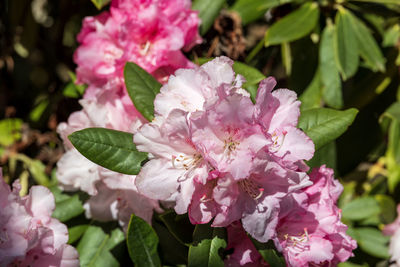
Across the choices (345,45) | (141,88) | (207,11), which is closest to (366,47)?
(345,45)

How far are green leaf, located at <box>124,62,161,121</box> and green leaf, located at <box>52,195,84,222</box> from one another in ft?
1.13

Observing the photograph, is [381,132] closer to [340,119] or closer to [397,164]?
[397,164]

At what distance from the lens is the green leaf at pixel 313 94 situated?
1460 millimetres

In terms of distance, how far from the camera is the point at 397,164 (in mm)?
1757

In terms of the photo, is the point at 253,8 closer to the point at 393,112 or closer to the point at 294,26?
the point at 294,26

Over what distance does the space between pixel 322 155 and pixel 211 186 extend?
1.71ft

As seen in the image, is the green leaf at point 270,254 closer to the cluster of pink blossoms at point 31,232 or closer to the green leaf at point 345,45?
the cluster of pink blossoms at point 31,232

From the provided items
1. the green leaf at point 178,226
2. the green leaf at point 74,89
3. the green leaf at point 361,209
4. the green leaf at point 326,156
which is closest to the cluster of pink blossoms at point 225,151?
the green leaf at point 178,226

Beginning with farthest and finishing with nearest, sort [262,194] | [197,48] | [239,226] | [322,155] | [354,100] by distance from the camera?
1. [354,100]
2. [197,48]
3. [322,155]
4. [239,226]
5. [262,194]

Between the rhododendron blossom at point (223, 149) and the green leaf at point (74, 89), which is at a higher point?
the rhododendron blossom at point (223, 149)

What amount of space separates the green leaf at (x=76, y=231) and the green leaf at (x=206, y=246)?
43 cm

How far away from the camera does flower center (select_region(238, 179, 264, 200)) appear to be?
891 millimetres

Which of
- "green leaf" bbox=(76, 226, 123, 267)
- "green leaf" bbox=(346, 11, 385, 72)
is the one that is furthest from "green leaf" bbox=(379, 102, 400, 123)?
"green leaf" bbox=(76, 226, 123, 267)

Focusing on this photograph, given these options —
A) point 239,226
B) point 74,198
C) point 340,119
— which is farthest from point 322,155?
point 74,198
